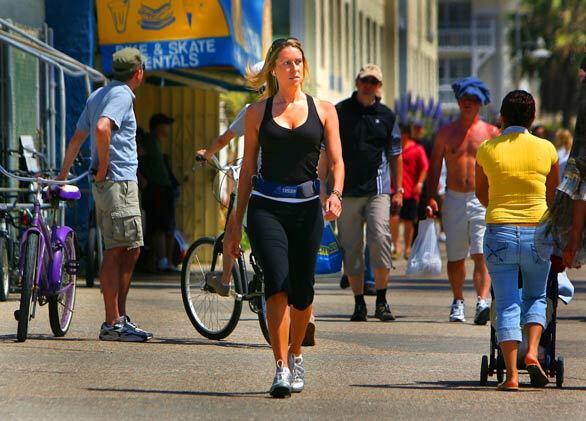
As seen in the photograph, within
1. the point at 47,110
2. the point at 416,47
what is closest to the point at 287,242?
the point at 47,110

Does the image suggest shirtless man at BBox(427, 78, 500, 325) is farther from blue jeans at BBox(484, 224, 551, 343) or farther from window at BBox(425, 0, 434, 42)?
window at BBox(425, 0, 434, 42)

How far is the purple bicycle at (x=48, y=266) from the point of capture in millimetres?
11117

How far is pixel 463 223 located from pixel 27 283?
3.70 metres

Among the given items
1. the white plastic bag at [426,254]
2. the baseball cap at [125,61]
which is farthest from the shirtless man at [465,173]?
the baseball cap at [125,61]

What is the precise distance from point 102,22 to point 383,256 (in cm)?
538

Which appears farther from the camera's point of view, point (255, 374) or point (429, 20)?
Answer: point (429, 20)

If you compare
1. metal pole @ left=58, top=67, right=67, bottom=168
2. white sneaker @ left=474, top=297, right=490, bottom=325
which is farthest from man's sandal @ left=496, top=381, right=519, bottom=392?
metal pole @ left=58, top=67, right=67, bottom=168

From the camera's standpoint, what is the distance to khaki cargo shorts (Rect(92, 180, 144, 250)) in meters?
11.5

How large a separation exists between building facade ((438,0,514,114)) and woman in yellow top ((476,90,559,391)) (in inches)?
3010

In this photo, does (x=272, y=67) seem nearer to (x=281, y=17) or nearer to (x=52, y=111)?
(x=52, y=111)

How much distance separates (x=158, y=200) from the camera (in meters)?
19.4

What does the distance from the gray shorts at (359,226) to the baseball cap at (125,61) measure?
8.26 feet

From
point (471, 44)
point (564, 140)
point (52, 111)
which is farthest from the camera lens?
point (471, 44)

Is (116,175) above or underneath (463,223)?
above
